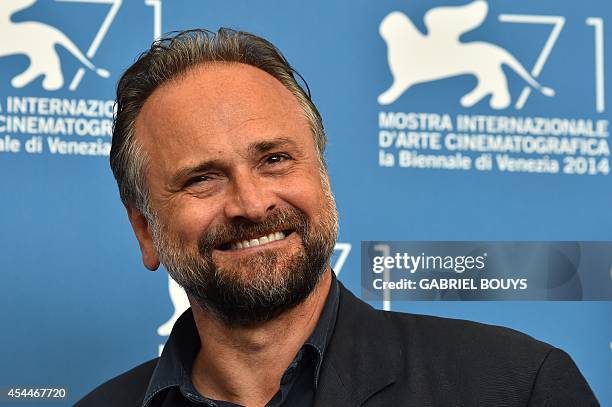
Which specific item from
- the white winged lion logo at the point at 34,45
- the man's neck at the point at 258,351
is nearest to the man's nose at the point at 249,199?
the man's neck at the point at 258,351

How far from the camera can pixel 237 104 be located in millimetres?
1635

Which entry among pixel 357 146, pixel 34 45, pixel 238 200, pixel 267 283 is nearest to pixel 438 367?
pixel 267 283

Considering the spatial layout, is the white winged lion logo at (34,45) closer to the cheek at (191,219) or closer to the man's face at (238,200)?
the man's face at (238,200)

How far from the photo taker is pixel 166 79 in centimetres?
176

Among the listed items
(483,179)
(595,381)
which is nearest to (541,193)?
(483,179)

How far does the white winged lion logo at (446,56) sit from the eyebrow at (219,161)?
37.0 inches

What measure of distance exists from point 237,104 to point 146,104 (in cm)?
23

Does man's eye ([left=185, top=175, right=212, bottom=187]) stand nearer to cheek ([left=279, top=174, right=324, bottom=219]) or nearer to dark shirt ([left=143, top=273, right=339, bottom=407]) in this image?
cheek ([left=279, top=174, right=324, bottom=219])

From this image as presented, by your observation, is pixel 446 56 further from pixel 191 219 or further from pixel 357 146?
pixel 191 219

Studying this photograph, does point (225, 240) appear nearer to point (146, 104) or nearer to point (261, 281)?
point (261, 281)

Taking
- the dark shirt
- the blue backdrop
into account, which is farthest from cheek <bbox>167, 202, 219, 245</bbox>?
→ the blue backdrop

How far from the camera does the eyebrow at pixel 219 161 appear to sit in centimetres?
158

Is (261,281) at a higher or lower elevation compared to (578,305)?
higher

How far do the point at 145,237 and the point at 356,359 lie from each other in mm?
528
